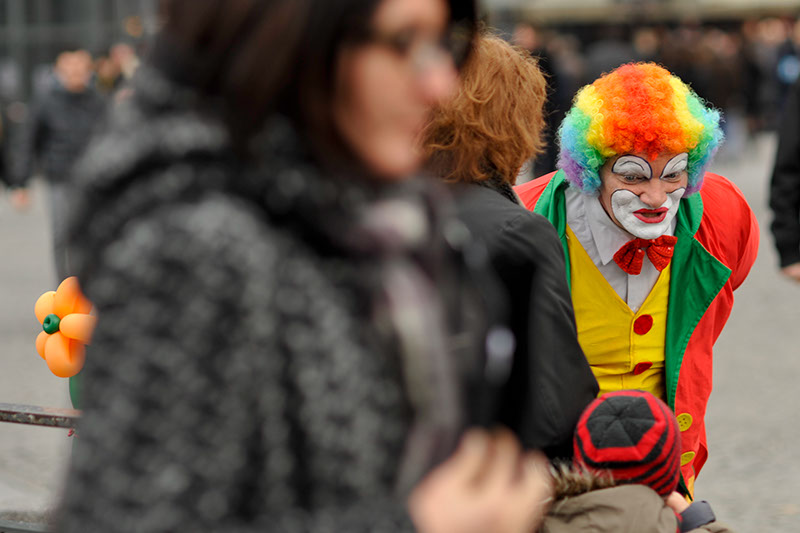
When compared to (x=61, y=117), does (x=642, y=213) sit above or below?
below

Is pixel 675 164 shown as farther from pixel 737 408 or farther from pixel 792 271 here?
pixel 737 408

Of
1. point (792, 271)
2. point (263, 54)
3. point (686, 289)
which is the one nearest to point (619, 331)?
point (686, 289)

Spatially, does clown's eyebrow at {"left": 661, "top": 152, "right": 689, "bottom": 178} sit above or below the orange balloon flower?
above

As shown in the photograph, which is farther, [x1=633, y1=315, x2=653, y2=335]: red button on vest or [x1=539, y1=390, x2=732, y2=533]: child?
[x1=633, y1=315, x2=653, y2=335]: red button on vest

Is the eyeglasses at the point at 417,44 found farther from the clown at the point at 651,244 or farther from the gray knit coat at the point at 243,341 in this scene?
the clown at the point at 651,244

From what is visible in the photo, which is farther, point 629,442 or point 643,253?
point 643,253

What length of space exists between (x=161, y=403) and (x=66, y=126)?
26.0 ft

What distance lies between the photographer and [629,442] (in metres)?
2.22

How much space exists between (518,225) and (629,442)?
1.43ft

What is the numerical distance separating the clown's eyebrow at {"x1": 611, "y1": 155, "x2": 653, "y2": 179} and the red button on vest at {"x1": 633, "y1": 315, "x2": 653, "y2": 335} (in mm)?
352

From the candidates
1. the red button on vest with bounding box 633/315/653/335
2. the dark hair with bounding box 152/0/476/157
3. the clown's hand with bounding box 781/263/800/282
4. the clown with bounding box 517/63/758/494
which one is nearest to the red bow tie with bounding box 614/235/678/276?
the clown with bounding box 517/63/758/494

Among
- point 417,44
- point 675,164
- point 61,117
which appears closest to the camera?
point 417,44

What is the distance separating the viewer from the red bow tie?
3.06 metres

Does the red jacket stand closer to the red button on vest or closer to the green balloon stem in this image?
the red button on vest
